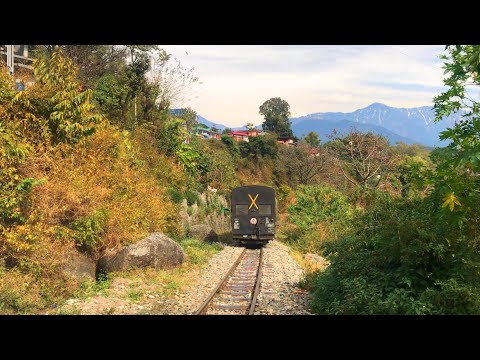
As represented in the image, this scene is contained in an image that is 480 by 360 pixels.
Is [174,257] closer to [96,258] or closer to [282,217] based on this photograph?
[96,258]

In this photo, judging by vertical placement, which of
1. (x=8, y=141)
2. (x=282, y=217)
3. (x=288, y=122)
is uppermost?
(x=288, y=122)

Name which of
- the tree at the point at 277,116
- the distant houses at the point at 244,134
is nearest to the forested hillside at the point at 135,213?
the tree at the point at 277,116

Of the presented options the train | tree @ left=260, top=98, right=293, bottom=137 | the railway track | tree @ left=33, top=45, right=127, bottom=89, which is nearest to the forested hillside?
the railway track

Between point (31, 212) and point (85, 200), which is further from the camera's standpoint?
point (85, 200)

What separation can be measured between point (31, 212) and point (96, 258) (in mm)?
2465

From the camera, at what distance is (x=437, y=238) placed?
616cm

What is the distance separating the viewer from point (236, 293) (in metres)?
9.65

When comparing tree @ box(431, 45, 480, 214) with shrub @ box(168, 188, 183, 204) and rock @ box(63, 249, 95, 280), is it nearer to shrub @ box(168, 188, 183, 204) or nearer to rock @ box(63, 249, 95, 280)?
rock @ box(63, 249, 95, 280)

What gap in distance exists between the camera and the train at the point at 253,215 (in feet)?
63.6

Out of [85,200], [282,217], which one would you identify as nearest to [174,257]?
[85,200]

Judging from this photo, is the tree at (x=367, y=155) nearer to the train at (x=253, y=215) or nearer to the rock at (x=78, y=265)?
the train at (x=253, y=215)

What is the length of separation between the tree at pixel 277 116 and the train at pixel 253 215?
43.1 meters

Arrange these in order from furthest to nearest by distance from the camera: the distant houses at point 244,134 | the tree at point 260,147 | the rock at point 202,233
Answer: the distant houses at point 244,134 → the tree at point 260,147 → the rock at point 202,233

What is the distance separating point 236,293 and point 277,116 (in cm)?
→ 5386
